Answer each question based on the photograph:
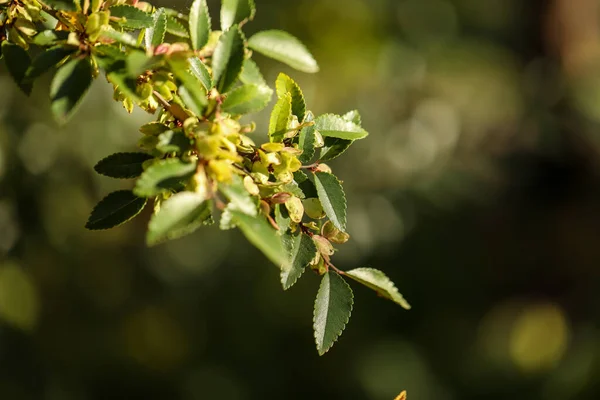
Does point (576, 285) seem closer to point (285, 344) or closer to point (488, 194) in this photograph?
point (488, 194)

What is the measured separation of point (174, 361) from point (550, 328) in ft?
6.99

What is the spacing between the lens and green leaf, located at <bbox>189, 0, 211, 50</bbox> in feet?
2.12

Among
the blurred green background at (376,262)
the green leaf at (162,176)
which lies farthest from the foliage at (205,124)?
the blurred green background at (376,262)

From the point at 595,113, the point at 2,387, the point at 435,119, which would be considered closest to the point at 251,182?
the point at 2,387

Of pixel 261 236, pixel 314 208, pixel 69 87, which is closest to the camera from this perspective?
pixel 261 236

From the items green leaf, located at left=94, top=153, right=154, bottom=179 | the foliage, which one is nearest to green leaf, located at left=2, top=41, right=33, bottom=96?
the foliage

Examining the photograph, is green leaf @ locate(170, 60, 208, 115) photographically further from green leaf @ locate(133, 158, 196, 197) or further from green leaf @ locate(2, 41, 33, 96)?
green leaf @ locate(2, 41, 33, 96)

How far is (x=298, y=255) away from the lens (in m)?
0.70

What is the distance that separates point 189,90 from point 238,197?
10 centimetres

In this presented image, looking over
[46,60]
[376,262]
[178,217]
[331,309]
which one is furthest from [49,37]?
[376,262]

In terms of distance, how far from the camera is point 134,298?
3586mm

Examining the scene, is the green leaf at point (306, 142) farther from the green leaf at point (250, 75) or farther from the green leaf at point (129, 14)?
the green leaf at point (129, 14)

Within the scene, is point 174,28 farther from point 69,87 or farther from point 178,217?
point 178,217

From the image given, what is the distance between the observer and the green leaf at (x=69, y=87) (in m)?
0.61
